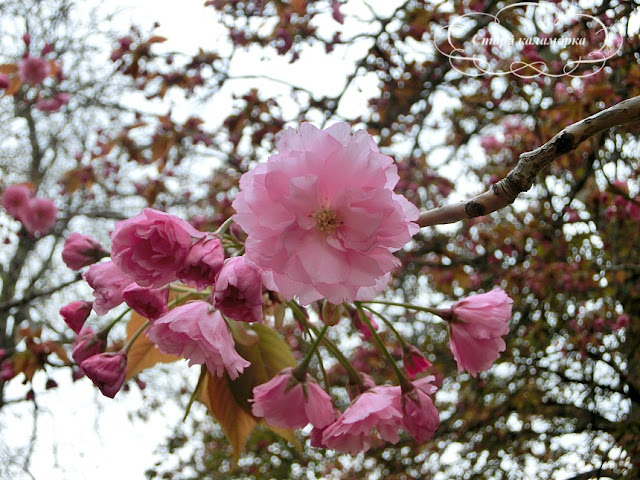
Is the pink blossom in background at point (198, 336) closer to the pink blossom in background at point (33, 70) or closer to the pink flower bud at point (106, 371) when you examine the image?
the pink flower bud at point (106, 371)

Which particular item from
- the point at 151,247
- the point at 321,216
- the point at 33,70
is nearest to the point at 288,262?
the point at 321,216

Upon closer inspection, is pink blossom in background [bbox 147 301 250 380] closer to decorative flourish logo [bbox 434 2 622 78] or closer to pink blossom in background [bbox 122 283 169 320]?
pink blossom in background [bbox 122 283 169 320]

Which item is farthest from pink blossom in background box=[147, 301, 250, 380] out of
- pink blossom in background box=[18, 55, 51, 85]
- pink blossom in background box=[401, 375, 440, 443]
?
pink blossom in background box=[18, 55, 51, 85]

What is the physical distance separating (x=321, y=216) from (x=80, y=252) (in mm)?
549

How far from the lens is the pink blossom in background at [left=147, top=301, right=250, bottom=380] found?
26.1 inches

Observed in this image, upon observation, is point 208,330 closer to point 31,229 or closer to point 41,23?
point 31,229

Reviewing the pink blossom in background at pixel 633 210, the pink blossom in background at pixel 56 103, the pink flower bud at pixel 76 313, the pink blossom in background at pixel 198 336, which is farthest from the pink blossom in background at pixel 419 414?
the pink blossom in background at pixel 56 103

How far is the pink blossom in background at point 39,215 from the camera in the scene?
120 inches

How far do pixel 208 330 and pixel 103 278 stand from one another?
0.17 m

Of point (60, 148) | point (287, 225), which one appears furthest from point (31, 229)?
point (60, 148)

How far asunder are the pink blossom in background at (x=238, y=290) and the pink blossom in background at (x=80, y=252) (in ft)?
1.35

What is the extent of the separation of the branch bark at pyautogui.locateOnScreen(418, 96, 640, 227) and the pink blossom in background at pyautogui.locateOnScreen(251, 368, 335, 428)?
0.32 metres

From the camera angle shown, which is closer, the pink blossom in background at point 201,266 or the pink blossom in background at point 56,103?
the pink blossom in background at point 201,266

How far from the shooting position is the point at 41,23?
16.2ft
